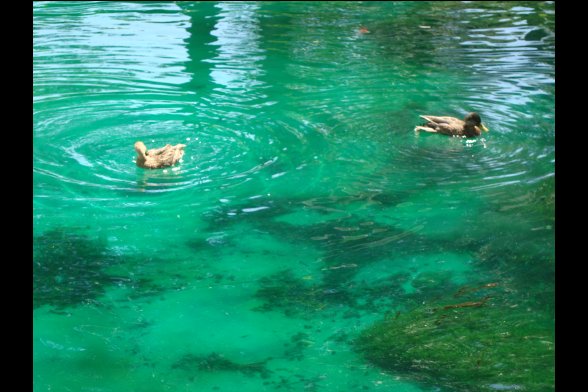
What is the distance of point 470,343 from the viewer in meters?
5.33

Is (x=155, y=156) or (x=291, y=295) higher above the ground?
(x=155, y=156)

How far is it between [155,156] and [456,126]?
347 cm

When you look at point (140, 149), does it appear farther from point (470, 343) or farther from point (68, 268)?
point (470, 343)

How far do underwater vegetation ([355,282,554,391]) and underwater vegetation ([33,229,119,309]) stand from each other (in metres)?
2.10

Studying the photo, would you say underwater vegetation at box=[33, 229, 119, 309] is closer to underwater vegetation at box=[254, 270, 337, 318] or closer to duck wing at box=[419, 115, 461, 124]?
underwater vegetation at box=[254, 270, 337, 318]

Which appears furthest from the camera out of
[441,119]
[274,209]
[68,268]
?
[441,119]

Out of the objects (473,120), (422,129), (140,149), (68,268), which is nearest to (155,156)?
(140,149)

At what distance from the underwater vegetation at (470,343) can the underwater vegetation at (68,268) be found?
2098 mm

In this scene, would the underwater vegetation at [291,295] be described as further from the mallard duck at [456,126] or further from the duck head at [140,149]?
the mallard duck at [456,126]

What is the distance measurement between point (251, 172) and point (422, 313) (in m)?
2.97

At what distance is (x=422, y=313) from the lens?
575 cm
